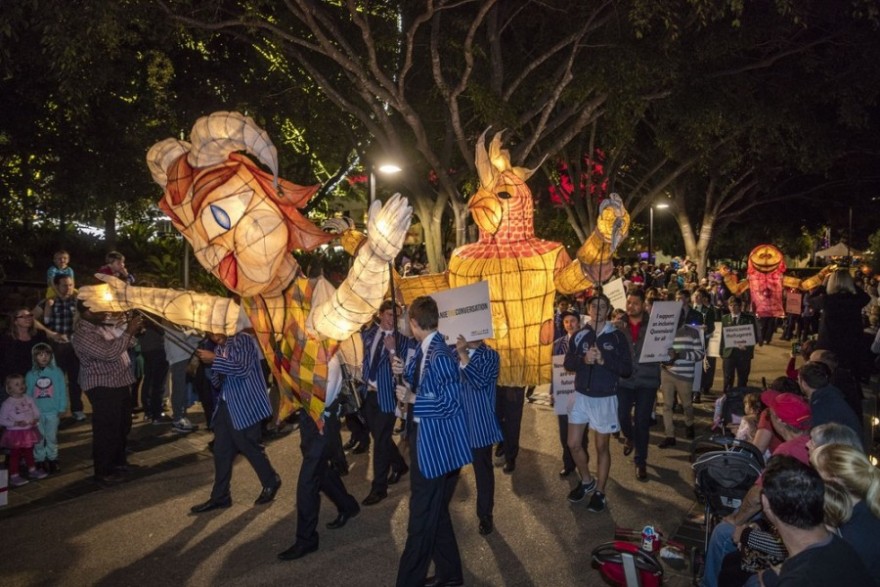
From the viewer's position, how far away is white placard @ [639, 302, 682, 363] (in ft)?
24.1

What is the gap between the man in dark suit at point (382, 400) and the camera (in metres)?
6.64

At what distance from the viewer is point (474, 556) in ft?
17.7

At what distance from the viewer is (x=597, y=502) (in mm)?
6285

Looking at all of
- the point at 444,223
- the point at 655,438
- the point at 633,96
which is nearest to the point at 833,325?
the point at 655,438

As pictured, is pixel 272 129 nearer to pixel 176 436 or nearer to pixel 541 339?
pixel 176 436

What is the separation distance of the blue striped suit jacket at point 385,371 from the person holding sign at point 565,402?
1477 mm

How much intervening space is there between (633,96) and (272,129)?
799cm

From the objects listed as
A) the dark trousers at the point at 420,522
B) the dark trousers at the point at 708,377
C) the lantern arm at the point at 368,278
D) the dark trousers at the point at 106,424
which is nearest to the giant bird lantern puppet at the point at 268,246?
the lantern arm at the point at 368,278

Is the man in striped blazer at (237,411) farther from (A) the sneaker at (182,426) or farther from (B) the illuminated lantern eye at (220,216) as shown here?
(A) the sneaker at (182,426)

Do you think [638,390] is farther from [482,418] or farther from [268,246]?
[268,246]

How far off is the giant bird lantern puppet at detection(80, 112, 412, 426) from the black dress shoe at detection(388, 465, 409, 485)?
5.77 ft

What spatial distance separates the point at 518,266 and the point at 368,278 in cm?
241

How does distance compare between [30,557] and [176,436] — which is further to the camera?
[176,436]

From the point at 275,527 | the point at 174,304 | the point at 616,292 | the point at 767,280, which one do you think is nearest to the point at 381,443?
the point at 275,527
